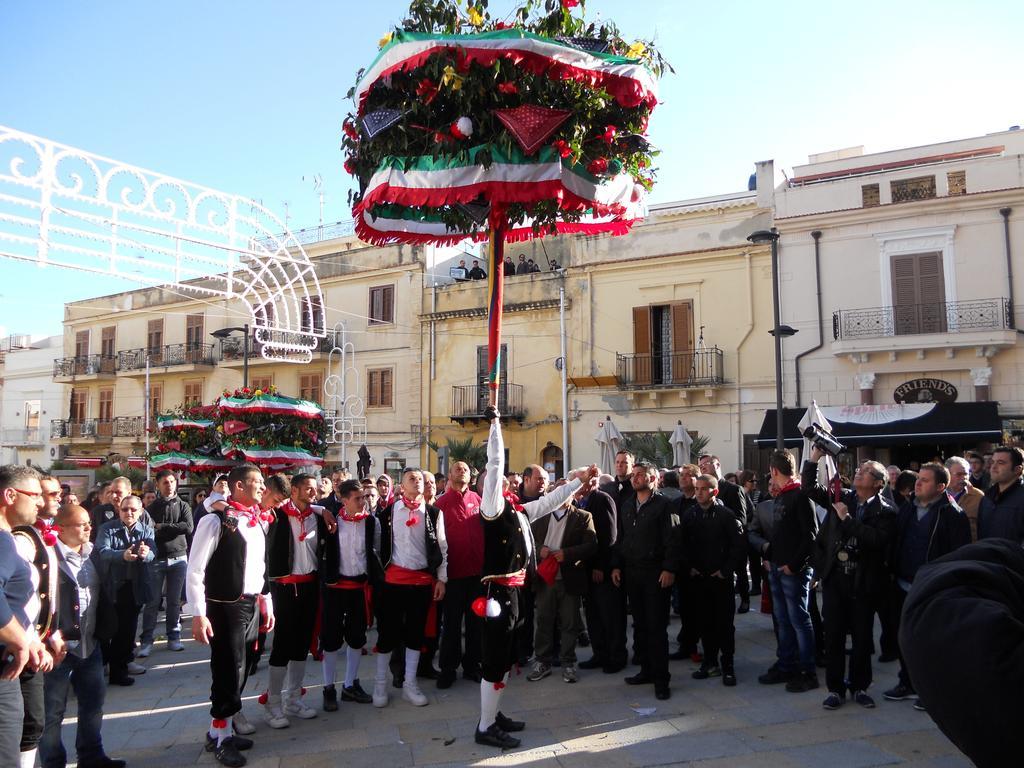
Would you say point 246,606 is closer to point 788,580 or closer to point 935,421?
point 788,580

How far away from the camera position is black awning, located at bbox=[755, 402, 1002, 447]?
16.2 m

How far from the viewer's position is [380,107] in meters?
4.86

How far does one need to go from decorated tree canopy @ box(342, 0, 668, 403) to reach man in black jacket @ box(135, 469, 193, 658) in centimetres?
501

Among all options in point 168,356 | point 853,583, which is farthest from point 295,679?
point 168,356

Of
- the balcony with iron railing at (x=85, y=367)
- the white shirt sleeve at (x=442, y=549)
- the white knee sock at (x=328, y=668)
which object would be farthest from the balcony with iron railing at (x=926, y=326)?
the balcony with iron railing at (x=85, y=367)

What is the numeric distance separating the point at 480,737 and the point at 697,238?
58.5 feet

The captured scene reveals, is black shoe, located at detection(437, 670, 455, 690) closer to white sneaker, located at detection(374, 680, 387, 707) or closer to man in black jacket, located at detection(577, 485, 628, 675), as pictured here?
white sneaker, located at detection(374, 680, 387, 707)

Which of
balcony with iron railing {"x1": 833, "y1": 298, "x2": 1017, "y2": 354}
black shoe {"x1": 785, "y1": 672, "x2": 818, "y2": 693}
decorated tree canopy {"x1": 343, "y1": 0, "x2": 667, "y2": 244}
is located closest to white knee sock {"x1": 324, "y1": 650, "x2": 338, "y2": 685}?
decorated tree canopy {"x1": 343, "y1": 0, "x2": 667, "y2": 244}

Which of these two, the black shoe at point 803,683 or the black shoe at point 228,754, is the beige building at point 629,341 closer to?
the black shoe at point 803,683

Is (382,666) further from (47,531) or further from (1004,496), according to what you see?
(1004,496)

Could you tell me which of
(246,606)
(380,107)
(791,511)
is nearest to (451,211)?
(380,107)

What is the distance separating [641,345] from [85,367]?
82.0 feet

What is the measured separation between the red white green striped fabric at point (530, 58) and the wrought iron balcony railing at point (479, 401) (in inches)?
719

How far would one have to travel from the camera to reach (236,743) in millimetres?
5039
